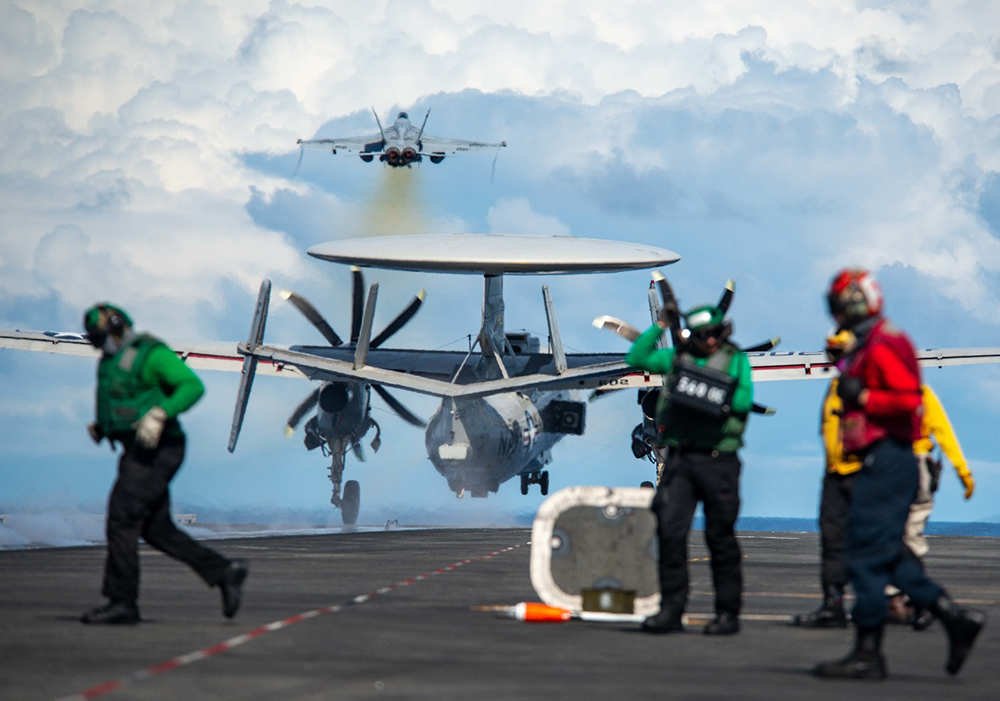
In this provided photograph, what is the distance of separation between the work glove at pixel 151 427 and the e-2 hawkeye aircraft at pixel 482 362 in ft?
84.8

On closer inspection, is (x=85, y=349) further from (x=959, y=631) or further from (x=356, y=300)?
(x=959, y=631)

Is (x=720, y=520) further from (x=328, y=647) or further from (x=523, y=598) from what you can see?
(x=523, y=598)

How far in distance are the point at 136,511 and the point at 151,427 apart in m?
0.84

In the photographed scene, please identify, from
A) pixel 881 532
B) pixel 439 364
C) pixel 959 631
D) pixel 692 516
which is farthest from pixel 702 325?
pixel 439 364

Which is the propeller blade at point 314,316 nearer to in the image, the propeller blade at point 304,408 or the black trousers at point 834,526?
the propeller blade at point 304,408

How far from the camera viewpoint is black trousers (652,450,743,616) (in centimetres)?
1099

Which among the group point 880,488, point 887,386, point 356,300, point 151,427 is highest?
point 356,300

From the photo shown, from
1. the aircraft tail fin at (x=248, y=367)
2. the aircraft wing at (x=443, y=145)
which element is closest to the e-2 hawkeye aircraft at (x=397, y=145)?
the aircraft wing at (x=443, y=145)

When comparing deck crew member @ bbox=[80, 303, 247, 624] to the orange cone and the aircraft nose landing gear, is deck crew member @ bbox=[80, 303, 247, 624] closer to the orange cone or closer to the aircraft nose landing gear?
the orange cone

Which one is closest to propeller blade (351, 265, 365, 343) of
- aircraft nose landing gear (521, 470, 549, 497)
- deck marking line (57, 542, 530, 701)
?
aircraft nose landing gear (521, 470, 549, 497)

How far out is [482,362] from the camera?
142 feet

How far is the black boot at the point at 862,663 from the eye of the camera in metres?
8.68

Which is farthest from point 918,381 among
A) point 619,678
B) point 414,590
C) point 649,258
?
point 649,258

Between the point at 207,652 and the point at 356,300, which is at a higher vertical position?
the point at 356,300
